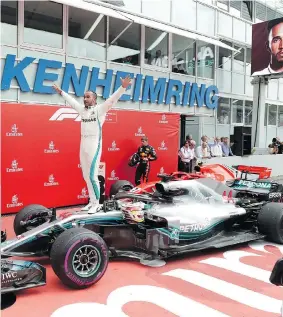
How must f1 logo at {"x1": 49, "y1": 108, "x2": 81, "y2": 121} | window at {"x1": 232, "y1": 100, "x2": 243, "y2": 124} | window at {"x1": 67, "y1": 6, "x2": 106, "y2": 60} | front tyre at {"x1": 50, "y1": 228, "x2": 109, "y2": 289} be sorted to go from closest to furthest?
1. front tyre at {"x1": 50, "y1": 228, "x2": 109, "y2": 289}
2. f1 logo at {"x1": 49, "y1": 108, "x2": 81, "y2": 121}
3. window at {"x1": 67, "y1": 6, "x2": 106, "y2": 60}
4. window at {"x1": 232, "y1": 100, "x2": 243, "y2": 124}

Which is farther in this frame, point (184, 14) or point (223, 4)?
point (223, 4)

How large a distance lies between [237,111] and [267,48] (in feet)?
16.0

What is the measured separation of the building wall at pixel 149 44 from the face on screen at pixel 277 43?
221 centimetres

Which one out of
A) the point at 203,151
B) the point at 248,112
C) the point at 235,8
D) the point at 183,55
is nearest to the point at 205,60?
the point at 183,55

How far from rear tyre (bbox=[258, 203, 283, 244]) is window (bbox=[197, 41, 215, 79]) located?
33.2 feet

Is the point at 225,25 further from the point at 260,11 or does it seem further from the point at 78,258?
the point at 78,258

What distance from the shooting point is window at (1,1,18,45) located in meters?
9.85

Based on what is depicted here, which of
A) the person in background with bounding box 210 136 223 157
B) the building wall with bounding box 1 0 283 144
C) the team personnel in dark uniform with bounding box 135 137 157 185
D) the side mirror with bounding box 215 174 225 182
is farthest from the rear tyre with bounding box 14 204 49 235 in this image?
the person in background with bounding box 210 136 223 157

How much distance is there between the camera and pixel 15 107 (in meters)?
8.25

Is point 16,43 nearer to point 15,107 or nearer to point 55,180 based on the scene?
point 15,107

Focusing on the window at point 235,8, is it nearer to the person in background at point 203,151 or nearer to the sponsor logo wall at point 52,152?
the person in background at point 203,151

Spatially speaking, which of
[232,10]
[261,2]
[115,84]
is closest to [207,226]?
[115,84]

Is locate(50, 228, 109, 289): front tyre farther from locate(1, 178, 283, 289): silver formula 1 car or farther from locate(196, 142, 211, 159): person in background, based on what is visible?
locate(196, 142, 211, 159): person in background

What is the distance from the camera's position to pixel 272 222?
19.3ft
